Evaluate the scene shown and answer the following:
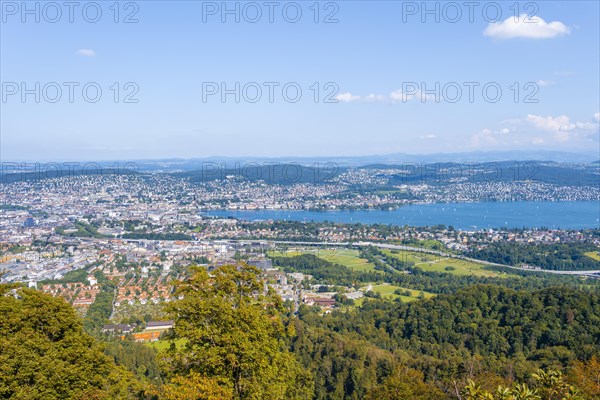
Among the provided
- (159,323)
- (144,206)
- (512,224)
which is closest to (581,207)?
(512,224)

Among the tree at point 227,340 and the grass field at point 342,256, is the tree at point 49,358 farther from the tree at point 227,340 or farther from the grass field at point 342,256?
the grass field at point 342,256

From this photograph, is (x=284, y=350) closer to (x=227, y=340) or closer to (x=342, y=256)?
(x=227, y=340)

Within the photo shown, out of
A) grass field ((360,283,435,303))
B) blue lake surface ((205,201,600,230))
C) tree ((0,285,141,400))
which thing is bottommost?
grass field ((360,283,435,303))

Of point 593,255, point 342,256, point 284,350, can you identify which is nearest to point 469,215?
point 593,255

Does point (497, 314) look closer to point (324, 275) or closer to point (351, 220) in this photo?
point (324, 275)

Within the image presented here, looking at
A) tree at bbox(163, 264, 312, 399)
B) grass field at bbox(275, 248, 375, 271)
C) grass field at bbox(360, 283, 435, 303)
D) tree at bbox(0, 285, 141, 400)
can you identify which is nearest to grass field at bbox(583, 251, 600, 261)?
grass field at bbox(275, 248, 375, 271)

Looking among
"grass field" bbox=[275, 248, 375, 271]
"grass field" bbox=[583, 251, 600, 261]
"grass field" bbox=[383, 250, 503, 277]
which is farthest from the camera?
"grass field" bbox=[583, 251, 600, 261]

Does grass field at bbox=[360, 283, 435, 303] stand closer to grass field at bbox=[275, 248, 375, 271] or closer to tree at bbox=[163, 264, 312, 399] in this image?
grass field at bbox=[275, 248, 375, 271]
